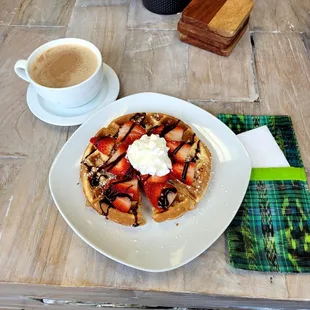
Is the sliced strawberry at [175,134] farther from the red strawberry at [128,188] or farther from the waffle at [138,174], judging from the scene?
the red strawberry at [128,188]

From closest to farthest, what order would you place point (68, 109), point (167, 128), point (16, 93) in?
1. point (167, 128)
2. point (68, 109)
3. point (16, 93)

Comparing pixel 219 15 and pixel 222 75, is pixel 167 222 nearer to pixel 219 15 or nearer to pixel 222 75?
pixel 222 75

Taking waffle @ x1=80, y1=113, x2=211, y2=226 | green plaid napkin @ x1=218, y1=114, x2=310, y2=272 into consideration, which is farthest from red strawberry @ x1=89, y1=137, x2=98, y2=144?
green plaid napkin @ x1=218, y1=114, x2=310, y2=272

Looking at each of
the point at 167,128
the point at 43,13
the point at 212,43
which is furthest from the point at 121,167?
→ the point at 43,13

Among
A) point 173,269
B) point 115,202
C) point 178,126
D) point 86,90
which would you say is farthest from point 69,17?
point 173,269

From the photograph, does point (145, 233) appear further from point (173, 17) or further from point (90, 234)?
point (173, 17)

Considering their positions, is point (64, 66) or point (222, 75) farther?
point (222, 75)

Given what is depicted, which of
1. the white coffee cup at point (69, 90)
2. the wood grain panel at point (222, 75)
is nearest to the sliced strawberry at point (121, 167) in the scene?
the white coffee cup at point (69, 90)
